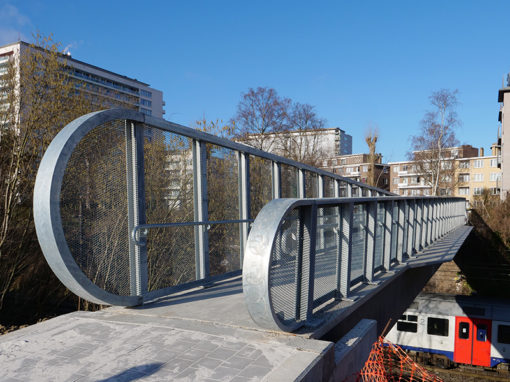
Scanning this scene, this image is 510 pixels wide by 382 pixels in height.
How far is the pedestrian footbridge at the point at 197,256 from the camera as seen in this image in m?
3.15

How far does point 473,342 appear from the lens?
67.7ft

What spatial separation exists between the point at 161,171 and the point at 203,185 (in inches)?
22.2

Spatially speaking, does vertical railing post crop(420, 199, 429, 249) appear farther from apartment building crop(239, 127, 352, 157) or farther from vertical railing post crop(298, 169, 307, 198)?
apartment building crop(239, 127, 352, 157)

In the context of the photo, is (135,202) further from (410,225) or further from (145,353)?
(410,225)

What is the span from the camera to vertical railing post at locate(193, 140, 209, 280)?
529cm

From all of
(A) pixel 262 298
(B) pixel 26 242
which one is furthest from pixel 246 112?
(A) pixel 262 298

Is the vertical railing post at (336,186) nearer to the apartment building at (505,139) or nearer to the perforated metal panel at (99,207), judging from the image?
the perforated metal panel at (99,207)

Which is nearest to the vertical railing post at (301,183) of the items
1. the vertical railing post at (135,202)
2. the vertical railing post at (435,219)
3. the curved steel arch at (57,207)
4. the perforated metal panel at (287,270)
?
the vertical railing post at (135,202)

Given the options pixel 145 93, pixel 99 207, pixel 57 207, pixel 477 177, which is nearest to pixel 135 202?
pixel 99 207

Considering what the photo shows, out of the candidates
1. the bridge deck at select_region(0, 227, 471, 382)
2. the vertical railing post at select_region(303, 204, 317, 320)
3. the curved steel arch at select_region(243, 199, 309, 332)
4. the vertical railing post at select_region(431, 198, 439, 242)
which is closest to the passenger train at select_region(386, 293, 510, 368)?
the vertical railing post at select_region(431, 198, 439, 242)

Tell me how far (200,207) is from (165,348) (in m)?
2.40

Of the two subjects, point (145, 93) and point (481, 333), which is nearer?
point (481, 333)

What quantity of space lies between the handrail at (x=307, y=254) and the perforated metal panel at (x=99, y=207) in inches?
62.1

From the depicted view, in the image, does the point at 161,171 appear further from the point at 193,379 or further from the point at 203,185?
the point at 193,379
